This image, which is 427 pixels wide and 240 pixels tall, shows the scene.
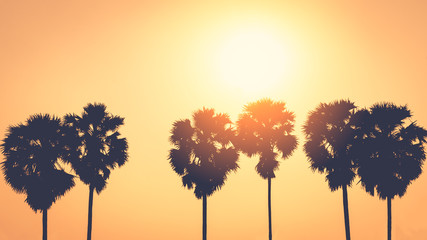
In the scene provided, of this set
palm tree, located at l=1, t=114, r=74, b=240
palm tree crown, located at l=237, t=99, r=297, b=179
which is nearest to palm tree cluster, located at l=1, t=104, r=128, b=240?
palm tree, located at l=1, t=114, r=74, b=240

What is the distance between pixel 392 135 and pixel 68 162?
2693 centimetres

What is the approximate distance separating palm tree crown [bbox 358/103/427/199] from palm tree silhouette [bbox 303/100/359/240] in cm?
113

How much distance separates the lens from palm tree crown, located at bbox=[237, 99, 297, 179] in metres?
62.5

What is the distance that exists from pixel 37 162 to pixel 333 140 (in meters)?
24.5

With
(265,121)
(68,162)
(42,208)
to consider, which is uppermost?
(265,121)

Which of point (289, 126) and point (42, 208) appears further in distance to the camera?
point (289, 126)

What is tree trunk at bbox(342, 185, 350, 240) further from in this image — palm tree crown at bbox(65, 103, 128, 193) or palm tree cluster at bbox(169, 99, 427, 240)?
palm tree crown at bbox(65, 103, 128, 193)

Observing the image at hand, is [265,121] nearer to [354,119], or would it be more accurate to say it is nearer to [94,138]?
[354,119]

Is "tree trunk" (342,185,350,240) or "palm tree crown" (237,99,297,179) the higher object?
"palm tree crown" (237,99,297,179)

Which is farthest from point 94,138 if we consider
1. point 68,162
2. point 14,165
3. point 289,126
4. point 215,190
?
point 289,126

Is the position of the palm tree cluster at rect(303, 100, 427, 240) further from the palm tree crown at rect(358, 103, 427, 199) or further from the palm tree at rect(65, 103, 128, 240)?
the palm tree at rect(65, 103, 128, 240)

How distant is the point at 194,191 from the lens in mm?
60844

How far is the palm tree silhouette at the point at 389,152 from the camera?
59312 mm

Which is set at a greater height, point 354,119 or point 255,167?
point 354,119
